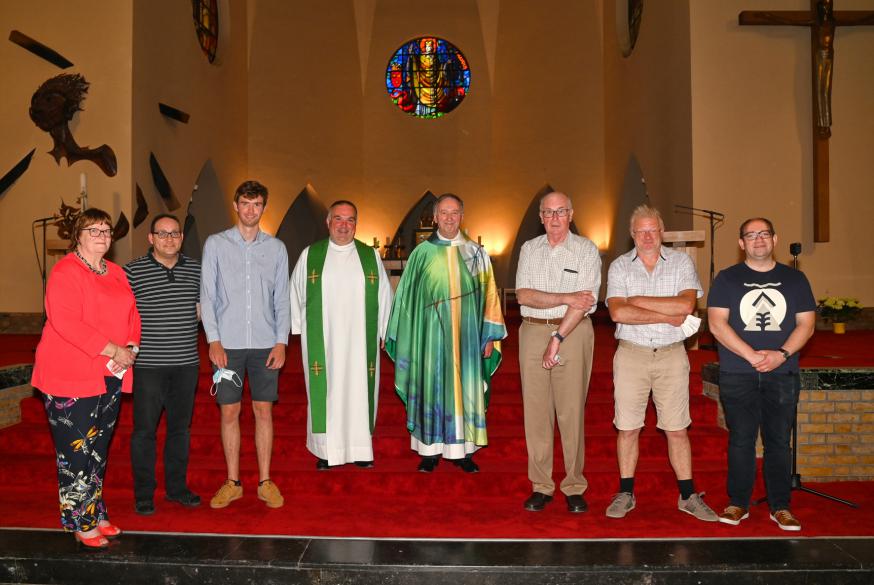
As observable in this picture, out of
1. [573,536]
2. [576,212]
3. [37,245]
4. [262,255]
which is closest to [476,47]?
[576,212]

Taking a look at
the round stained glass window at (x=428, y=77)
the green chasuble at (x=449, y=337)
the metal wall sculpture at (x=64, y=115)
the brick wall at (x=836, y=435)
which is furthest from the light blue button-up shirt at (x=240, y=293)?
the round stained glass window at (x=428, y=77)

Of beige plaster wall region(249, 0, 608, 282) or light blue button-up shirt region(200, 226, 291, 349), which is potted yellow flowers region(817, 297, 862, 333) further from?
light blue button-up shirt region(200, 226, 291, 349)

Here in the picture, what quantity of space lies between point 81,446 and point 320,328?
1.39 m

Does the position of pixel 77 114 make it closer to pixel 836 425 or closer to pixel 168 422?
pixel 168 422

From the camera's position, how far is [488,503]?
3.76m

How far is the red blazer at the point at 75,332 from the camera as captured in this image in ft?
9.71

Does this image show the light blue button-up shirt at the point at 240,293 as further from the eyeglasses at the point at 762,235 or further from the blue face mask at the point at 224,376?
the eyeglasses at the point at 762,235

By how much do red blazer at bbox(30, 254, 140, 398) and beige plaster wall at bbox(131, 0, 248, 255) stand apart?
16.0 ft

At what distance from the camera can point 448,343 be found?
3926 mm

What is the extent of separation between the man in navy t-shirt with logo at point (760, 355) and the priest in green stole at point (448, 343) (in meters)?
1.20

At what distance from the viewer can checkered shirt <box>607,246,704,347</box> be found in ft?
11.0

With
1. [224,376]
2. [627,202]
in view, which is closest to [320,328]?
[224,376]

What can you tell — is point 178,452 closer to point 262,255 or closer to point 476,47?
point 262,255

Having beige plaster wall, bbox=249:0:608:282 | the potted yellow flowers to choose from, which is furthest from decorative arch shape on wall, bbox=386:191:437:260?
the potted yellow flowers
